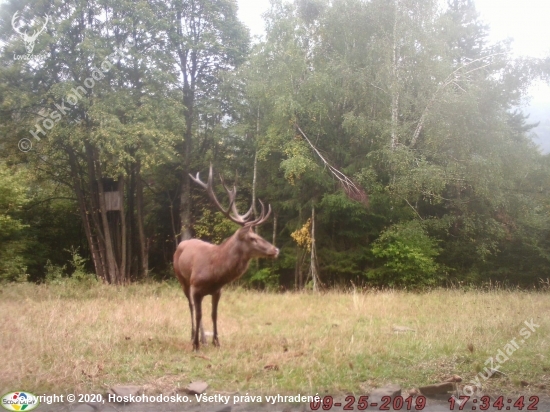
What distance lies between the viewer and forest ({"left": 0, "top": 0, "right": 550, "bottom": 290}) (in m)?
16.4

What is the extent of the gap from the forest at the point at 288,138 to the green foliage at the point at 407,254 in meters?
0.06

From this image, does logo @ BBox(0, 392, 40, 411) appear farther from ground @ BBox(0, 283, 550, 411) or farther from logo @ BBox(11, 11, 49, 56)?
logo @ BBox(11, 11, 49, 56)

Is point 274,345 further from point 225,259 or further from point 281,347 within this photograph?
point 225,259

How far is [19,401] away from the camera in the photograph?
473cm

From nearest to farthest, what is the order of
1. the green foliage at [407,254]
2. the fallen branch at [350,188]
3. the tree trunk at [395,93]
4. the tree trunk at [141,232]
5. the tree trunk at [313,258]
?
the tree trunk at [395,93], the green foliage at [407,254], the fallen branch at [350,188], the tree trunk at [313,258], the tree trunk at [141,232]

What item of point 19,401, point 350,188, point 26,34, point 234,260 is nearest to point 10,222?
point 26,34

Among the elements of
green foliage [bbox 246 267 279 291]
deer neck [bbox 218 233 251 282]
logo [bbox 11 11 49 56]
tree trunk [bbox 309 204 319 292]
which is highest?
logo [bbox 11 11 49 56]

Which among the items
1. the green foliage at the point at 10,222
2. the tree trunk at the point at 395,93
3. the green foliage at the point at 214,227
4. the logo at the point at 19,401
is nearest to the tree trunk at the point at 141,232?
the green foliage at the point at 214,227

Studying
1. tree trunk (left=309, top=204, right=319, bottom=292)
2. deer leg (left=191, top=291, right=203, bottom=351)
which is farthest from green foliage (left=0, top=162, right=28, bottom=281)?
deer leg (left=191, top=291, right=203, bottom=351)

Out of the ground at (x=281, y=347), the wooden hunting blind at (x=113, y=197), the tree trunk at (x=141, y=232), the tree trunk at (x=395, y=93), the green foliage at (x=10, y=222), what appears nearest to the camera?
the ground at (x=281, y=347)

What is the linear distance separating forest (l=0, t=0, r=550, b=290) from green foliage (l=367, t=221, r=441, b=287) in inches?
2.6

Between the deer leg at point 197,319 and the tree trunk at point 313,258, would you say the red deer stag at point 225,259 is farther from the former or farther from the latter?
the tree trunk at point 313,258

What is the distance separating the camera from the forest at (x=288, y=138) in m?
16.4

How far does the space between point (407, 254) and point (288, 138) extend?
5.44m
